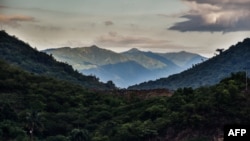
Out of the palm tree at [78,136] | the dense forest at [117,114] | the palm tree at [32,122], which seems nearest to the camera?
the dense forest at [117,114]

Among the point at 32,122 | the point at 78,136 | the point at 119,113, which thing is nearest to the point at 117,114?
the point at 119,113

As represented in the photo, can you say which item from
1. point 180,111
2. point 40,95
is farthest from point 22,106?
point 180,111

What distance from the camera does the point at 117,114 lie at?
481ft

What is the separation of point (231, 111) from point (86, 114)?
51.5m

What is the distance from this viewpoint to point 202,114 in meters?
118

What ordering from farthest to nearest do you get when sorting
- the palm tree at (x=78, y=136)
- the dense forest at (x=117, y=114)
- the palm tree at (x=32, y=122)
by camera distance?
the palm tree at (x=32, y=122), the palm tree at (x=78, y=136), the dense forest at (x=117, y=114)

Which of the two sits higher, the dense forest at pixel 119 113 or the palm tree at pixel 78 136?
the dense forest at pixel 119 113

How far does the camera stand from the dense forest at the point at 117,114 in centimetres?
11550

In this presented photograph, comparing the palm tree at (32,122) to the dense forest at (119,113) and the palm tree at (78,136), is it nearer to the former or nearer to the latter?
the dense forest at (119,113)

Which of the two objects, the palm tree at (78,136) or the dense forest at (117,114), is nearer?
the dense forest at (117,114)

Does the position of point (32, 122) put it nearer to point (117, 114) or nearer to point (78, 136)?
point (78, 136)

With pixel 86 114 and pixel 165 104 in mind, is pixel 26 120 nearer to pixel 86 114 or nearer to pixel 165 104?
pixel 86 114

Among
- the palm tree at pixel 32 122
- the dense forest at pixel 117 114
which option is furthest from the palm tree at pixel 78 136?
the palm tree at pixel 32 122

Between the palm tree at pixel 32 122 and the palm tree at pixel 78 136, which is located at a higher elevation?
the palm tree at pixel 32 122
